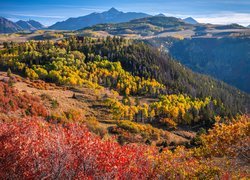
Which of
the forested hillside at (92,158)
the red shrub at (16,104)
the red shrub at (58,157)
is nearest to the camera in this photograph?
the red shrub at (58,157)

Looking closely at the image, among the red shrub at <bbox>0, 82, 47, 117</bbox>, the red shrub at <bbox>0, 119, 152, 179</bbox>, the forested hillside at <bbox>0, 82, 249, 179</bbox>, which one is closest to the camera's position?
the red shrub at <bbox>0, 119, 152, 179</bbox>

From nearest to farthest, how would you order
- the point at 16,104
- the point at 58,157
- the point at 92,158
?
the point at 58,157, the point at 92,158, the point at 16,104

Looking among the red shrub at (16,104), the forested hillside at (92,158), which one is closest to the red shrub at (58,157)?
the forested hillside at (92,158)

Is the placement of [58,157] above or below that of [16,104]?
above

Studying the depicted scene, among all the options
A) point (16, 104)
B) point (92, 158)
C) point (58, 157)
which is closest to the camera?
point (58, 157)

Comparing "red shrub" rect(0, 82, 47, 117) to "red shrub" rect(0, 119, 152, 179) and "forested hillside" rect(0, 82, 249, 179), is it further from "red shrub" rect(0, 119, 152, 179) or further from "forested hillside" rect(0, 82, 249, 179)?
"red shrub" rect(0, 119, 152, 179)

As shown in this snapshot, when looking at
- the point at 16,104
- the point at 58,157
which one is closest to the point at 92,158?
the point at 58,157

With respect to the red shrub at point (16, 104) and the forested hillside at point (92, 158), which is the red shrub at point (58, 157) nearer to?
the forested hillside at point (92, 158)

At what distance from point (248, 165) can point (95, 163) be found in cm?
1451

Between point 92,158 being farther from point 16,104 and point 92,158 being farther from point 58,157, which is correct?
point 16,104

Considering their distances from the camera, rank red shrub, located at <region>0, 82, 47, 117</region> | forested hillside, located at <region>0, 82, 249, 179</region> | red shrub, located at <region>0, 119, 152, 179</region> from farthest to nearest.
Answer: red shrub, located at <region>0, 82, 47, 117</region>
forested hillside, located at <region>0, 82, 249, 179</region>
red shrub, located at <region>0, 119, 152, 179</region>

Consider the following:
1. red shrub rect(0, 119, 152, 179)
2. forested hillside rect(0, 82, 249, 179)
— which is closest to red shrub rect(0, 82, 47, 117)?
forested hillside rect(0, 82, 249, 179)

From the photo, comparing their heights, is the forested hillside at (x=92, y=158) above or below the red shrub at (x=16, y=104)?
above

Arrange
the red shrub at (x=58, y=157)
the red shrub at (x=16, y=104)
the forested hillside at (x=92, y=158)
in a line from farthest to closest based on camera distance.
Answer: the red shrub at (x=16, y=104), the forested hillside at (x=92, y=158), the red shrub at (x=58, y=157)
